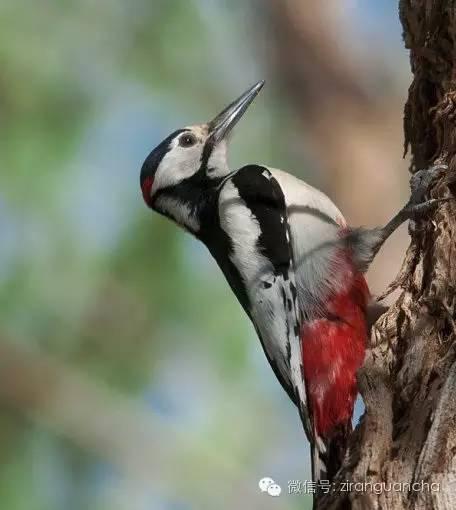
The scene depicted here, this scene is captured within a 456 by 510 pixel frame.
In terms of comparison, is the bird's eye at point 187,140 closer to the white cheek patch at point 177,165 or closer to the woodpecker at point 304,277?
the white cheek patch at point 177,165

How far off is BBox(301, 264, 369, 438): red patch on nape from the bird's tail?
0.07ft

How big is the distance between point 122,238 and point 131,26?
4.18 feet

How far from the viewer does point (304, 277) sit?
3.05m

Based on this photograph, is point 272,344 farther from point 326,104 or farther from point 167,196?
point 326,104

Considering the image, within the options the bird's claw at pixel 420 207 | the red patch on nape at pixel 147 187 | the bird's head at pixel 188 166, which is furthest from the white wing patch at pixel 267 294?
the red patch on nape at pixel 147 187

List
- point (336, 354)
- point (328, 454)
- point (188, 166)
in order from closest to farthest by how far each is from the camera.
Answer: point (328, 454), point (336, 354), point (188, 166)

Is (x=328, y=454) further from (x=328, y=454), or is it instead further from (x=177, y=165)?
(x=177, y=165)

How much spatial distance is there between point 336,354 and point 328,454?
1.09 ft

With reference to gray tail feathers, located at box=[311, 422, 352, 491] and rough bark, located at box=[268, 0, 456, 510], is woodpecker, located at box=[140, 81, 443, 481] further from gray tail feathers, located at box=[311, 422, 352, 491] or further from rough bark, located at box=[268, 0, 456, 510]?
rough bark, located at box=[268, 0, 456, 510]

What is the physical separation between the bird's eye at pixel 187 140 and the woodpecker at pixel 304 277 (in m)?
0.37

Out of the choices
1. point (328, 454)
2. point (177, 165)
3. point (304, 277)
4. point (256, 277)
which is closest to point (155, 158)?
point (177, 165)

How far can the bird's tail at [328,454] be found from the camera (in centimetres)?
254

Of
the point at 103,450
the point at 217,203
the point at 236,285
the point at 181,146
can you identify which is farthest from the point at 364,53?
the point at 103,450

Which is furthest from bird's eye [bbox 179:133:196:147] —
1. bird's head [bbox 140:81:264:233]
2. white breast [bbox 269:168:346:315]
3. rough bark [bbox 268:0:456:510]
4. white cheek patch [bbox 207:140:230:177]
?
rough bark [bbox 268:0:456:510]
